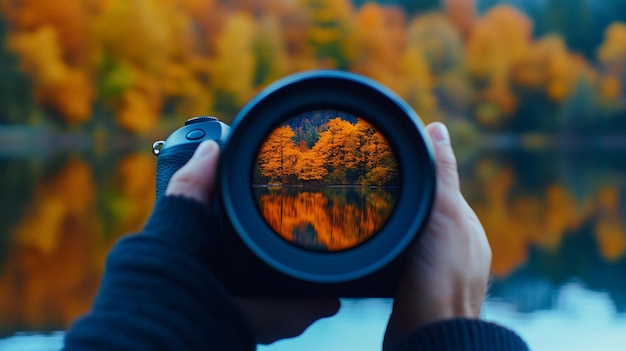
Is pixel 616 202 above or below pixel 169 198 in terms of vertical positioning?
above

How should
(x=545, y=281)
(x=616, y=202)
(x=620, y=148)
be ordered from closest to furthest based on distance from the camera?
1. (x=545, y=281)
2. (x=616, y=202)
3. (x=620, y=148)

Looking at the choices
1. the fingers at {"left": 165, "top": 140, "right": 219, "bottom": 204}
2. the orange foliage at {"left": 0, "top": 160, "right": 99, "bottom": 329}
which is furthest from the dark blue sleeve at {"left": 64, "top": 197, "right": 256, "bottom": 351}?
the orange foliage at {"left": 0, "top": 160, "right": 99, "bottom": 329}

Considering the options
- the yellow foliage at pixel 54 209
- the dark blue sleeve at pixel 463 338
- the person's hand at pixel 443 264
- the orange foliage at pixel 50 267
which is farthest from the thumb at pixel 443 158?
the yellow foliage at pixel 54 209

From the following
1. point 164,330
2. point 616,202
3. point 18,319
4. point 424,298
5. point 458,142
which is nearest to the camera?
point 164,330

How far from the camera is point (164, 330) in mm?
341

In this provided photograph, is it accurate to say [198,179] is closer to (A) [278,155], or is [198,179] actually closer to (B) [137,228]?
(A) [278,155]

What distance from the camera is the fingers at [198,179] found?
0.41 metres

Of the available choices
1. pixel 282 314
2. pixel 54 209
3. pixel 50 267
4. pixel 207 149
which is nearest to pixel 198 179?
pixel 207 149

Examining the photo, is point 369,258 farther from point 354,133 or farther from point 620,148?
point 620,148

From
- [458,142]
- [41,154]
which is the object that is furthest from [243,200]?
[41,154]

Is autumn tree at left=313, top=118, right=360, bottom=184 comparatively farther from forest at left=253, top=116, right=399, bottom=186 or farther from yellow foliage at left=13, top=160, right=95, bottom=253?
yellow foliage at left=13, top=160, right=95, bottom=253

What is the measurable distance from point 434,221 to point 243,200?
0.45ft

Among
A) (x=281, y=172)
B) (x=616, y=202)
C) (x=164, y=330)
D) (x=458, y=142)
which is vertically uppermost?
(x=458, y=142)

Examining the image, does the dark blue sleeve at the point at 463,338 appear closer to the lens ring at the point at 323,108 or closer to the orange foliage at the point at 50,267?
the lens ring at the point at 323,108
